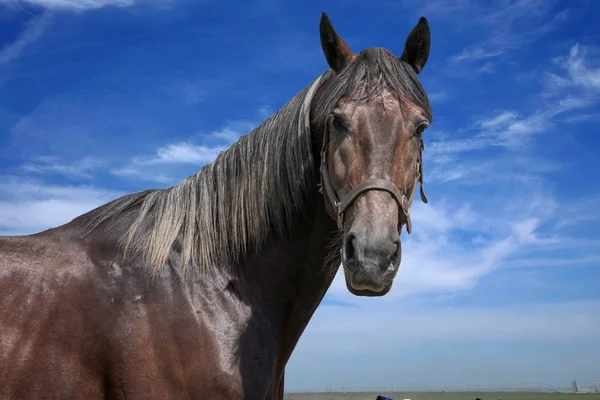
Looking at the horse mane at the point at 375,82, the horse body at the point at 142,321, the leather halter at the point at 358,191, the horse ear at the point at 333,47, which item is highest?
the horse ear at the point at 333,47

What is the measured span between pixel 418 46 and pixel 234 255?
2.70 m

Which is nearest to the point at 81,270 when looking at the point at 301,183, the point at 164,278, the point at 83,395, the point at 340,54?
the point at 164,278

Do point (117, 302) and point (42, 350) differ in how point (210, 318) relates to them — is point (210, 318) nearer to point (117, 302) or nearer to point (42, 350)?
point (117, 302)

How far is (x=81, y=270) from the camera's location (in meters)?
4.80

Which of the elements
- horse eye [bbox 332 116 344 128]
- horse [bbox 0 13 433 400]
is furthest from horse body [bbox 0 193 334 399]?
horse eye [bbox 332 116 344 128]

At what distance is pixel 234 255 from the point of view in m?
5.05

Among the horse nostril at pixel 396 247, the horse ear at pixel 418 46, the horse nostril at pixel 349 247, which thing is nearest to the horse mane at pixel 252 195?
the horse ear at pixel 418 46

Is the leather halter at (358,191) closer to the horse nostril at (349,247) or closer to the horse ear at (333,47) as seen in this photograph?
the horse nostril at (349,247)

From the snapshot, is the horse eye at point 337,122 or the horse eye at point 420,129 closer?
the horse eye at point 337,122

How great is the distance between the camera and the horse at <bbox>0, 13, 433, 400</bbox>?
435 cm

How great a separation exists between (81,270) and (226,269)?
4.16ft

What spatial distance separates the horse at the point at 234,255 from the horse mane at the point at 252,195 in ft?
0.04

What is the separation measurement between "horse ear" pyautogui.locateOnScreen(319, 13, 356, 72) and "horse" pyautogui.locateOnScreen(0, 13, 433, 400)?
1cm

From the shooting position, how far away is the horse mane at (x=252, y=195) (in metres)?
4.91
